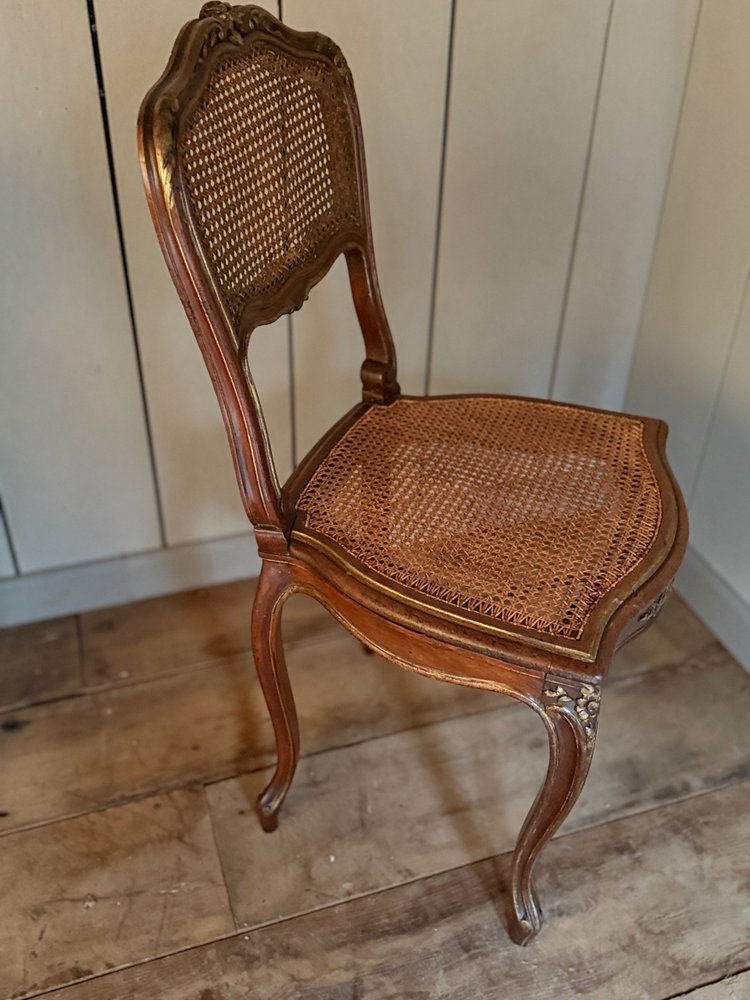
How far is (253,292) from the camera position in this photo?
0.91 metres

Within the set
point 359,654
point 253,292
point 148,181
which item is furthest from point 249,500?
point 359,654

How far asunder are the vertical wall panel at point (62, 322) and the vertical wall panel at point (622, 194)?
28.9 inches

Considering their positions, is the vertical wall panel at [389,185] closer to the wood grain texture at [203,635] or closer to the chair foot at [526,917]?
the wood grain texture at [203,635]

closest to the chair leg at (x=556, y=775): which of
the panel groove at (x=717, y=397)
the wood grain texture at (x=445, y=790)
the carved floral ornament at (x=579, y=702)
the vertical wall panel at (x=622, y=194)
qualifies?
the carved floral ornament at (x=579, y=702)

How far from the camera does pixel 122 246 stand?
48.1 inches

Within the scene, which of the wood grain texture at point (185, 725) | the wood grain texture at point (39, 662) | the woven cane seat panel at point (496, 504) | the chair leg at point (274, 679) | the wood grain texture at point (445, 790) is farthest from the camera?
the wood grain texture at point (39, 662)

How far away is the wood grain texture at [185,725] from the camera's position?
4.09 feet

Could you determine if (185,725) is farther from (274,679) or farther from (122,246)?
(122,246)

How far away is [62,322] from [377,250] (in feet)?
1.56

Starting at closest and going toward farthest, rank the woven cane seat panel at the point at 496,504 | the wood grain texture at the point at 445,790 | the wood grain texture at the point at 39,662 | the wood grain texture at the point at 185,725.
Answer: the woven cane seat panel at the point at 496,504, the wood grain texture at the point at 445,790, the wood grain texture at the point at 185,725, the wood grain texture at the point at 39,662

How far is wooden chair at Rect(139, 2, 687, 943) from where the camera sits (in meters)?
0.83

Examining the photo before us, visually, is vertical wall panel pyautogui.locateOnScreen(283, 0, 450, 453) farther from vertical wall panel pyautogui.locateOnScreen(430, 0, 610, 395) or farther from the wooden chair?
the wooden chair

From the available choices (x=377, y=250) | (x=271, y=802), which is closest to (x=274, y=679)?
(x=271, y=802)

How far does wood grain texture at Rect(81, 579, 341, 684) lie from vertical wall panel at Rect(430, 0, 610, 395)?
47 cm
